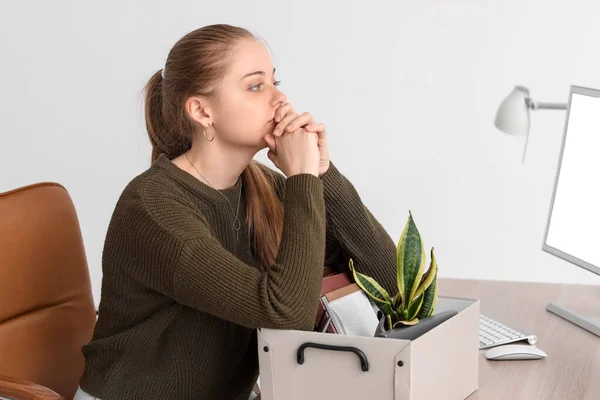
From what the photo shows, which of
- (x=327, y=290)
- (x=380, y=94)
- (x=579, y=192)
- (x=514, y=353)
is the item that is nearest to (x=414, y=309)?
(x=327, y=290)

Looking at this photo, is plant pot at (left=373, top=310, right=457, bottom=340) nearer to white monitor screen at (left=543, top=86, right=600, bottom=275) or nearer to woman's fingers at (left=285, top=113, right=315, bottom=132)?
woman's fingers at (left=285, top=113, right=315, bottom=132)

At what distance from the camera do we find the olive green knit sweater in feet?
4.58

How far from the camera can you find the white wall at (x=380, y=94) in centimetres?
342

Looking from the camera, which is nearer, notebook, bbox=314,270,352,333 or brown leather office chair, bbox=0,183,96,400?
notebook, bbox=314,270,352,333

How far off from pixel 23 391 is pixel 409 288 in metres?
0.70

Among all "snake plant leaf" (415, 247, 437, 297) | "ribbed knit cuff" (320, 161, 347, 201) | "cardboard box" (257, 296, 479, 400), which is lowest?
"cardboard box" (257, 296, 479, 400)

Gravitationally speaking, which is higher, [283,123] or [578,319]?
[283,123]

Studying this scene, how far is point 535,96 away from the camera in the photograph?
344cm

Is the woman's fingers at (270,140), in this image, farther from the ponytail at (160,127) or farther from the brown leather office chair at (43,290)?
the brown leather office chair at (43,290)

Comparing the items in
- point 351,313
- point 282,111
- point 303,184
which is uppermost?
point 282,111

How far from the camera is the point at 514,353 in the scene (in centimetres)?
164

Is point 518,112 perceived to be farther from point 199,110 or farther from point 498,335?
point 199,110

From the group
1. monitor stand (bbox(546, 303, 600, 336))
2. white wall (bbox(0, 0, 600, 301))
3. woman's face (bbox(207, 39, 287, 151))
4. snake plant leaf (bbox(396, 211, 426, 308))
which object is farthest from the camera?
white wall (bbox(0, 0, 600, 301))

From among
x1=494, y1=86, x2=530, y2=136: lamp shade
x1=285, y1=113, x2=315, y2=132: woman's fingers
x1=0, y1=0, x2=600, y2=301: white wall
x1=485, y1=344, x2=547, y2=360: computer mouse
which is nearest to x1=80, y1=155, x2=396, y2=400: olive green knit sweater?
x1=285, y1=113, x2=315, y2=132: woman's fingers
